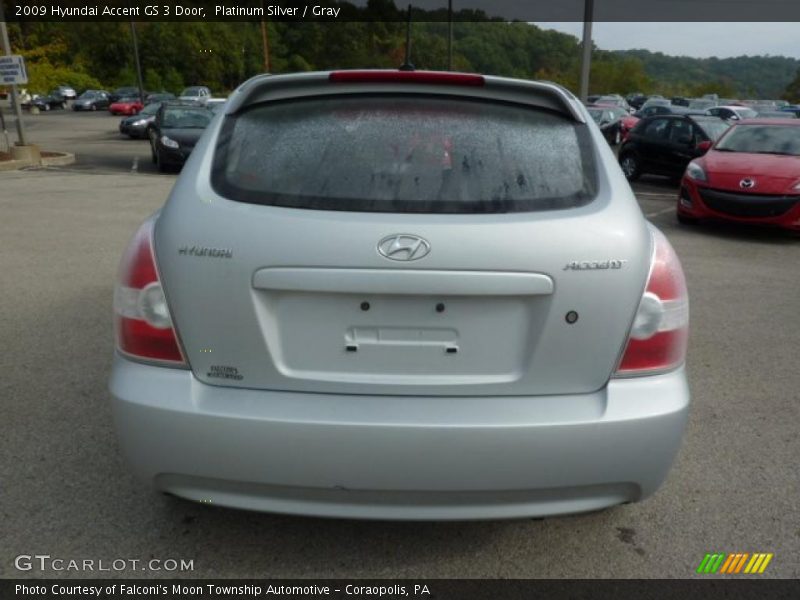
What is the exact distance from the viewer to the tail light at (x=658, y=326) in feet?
7.23

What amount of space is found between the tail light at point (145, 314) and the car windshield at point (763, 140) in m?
9.36

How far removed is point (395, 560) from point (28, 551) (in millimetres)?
1334

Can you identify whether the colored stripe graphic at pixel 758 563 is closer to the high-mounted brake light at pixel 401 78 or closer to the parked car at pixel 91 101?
the high-mounted brake light at pixel 401 78

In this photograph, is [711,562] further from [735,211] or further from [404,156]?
[735,211]

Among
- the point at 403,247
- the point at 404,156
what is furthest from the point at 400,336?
the point at 404,156

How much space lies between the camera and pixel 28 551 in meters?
2.54

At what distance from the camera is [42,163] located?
17188mm

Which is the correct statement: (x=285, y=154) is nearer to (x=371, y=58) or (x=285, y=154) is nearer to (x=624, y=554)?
(x=624, y=554)

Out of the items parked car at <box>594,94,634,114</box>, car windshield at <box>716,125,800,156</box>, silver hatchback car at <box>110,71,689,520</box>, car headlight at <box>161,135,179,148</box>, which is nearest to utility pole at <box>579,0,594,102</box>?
car windshield at <box>716,125,800,156</box>

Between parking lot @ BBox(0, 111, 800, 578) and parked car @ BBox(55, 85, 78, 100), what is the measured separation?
59.7 metres

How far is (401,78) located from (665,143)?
13.2m

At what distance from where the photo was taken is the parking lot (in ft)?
8.29

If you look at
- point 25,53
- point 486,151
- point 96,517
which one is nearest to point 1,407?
point 96,517
